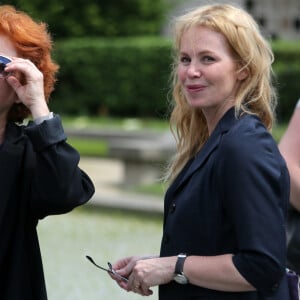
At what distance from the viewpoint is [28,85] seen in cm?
259

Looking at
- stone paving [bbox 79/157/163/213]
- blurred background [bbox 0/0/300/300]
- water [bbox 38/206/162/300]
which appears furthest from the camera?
stone paving [bbox 79/157/163/213]

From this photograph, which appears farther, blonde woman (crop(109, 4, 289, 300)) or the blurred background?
the blurred background

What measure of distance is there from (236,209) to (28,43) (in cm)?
78

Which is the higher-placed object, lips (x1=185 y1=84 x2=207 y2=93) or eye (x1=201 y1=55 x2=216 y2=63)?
eye (x1=201 y1=55 x2=216 y2=63)

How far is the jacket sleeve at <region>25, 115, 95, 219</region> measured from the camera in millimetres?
2547

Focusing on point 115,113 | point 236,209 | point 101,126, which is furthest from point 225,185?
point 115,113

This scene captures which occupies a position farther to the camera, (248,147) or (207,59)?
(207,59)

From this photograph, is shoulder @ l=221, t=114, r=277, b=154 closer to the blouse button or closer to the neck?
the blouse button

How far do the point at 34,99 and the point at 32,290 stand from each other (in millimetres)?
565

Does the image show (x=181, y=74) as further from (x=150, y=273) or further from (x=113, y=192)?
(x=113, y=192)

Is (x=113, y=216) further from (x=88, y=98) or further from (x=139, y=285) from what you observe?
(x=88, y=98)

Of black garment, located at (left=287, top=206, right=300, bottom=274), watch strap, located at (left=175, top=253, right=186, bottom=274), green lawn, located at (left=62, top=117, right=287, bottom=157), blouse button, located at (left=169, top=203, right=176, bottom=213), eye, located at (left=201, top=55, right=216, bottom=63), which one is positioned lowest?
green lawn, located at (left=62, top=117, right=287, bottom=157)

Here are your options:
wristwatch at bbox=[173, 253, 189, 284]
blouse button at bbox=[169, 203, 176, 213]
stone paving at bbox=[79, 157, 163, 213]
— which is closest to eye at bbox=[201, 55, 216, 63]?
blouse button at bbox=[169, 203, 176, 213]

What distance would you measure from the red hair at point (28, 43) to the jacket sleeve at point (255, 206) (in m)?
0.64
